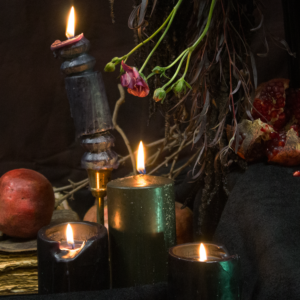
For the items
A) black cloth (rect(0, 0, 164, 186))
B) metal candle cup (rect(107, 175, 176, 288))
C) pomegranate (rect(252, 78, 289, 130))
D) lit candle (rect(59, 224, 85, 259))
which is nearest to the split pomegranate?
pomegranate (rect(252, 78, 289, 130))

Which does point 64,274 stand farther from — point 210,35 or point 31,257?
point 210,35

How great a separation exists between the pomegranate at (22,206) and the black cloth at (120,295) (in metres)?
0.22

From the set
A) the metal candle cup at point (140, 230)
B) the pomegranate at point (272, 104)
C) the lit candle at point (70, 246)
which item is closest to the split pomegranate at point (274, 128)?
the pomegranate at point (272, 104)

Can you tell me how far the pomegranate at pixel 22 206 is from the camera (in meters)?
0.66

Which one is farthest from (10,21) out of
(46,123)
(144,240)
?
(144,240)

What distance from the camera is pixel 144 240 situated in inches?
19.8

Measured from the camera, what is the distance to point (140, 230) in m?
0.50

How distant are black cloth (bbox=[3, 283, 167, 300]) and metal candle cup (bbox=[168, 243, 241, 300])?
0.17 feet

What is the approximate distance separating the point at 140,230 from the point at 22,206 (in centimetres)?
26

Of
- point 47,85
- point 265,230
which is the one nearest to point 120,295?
point 265,230

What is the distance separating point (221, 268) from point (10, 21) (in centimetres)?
86

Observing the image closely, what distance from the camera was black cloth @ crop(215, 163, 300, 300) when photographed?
0.46 m

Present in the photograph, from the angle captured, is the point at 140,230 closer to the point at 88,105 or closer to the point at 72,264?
the point at 72,264

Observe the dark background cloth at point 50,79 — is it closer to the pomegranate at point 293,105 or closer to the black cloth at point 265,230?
the pomegranate at point 293,105
